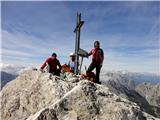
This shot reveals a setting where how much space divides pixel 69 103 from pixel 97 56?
10.4 metres

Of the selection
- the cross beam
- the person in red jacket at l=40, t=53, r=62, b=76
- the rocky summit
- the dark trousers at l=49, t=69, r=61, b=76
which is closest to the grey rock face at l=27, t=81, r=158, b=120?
the rocky summit

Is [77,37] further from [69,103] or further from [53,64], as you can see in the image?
[69,103]

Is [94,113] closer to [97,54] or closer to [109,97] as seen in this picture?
[109,97]

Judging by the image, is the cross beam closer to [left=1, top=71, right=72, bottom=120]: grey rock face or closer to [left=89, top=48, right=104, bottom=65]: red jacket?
[left=89, top=48, right=104, bottom=65]: red jacket

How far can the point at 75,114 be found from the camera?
38.0ft

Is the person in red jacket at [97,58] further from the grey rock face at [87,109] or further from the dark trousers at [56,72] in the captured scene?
the grey rock face at [87,109]

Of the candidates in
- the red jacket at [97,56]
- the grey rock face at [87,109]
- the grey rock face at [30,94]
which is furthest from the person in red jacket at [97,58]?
the grey rock face at [87,109]

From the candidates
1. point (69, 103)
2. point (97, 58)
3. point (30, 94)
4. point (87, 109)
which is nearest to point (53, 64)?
point (97, 58)

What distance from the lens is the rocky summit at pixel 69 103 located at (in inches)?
452

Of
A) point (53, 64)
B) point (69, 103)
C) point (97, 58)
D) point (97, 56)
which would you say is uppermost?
point (97, 56)

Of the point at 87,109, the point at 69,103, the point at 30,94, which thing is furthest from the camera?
the point at 30,94

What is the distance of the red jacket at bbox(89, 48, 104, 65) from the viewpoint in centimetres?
2173

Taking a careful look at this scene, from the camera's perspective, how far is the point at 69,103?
1197 cm

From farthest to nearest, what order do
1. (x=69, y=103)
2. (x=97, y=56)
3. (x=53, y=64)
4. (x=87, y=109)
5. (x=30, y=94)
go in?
(x=53, y=64), (x=97, y=56), (x=30, y=94), (x=69, y=103), (x=87, y=109)
